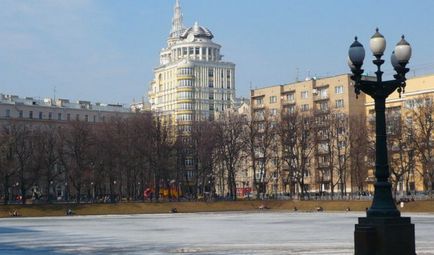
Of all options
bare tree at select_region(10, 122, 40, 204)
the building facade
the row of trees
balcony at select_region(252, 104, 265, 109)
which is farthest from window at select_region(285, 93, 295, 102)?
bare tree at select_region(10, 122, 40, 204)

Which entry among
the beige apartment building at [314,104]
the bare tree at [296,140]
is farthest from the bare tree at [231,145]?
the beige apartment building at [314,104]

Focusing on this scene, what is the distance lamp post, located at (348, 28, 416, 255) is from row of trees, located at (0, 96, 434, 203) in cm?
7692

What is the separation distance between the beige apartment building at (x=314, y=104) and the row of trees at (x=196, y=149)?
11.3ft

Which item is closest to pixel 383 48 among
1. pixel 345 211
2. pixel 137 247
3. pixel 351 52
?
pixel 351 52

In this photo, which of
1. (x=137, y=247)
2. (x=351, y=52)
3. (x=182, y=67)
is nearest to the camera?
(x=351, y=52)

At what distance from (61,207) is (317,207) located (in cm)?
3620

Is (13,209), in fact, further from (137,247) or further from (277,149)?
(137,247)

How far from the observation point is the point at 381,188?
72.6ft

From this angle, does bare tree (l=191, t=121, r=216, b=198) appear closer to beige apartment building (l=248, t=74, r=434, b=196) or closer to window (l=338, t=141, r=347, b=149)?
beige apartment building (l=248, t=74, r=434, b=196)

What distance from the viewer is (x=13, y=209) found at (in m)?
92.6

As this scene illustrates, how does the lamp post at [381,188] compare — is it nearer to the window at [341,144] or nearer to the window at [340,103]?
the window at [341,144]

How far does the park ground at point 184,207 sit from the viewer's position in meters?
92.4

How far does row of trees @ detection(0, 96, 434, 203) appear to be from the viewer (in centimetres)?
10212

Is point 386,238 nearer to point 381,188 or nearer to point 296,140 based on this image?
point 381,188
